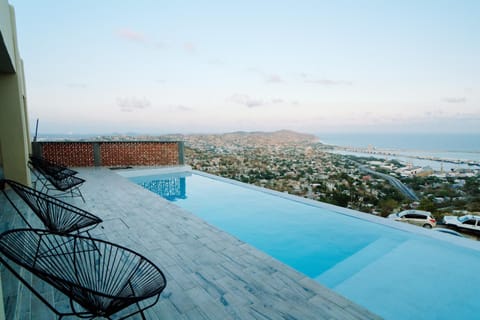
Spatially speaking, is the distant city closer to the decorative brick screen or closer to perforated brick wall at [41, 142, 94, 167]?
the decorative brick screen

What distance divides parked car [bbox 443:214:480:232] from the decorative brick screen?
834cm

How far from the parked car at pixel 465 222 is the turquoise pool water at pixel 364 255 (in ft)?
2.99

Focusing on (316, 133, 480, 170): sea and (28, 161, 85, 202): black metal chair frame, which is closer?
(28, 161, 85, 202): black metal chair frame

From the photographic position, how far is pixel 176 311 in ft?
6.59

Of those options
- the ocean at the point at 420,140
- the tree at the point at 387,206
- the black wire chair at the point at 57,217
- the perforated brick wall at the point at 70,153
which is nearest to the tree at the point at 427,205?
the tree at the point at 387,206

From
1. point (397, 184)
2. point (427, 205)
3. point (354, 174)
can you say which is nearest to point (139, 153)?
point (354, 174)

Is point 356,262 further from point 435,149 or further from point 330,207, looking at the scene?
point 435,149

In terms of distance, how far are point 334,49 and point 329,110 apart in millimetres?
4701

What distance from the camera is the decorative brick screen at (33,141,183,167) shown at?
916 centimetres

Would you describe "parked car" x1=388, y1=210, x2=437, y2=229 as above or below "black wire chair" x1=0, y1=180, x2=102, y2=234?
below

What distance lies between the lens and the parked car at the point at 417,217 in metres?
4.72

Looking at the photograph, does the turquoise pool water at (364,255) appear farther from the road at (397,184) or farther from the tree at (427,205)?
the road at (397,184)

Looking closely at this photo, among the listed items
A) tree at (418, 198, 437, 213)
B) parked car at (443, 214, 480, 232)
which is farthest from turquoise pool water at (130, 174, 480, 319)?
tree at (418, 198, 437, 213)

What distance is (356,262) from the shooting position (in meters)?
3.57
